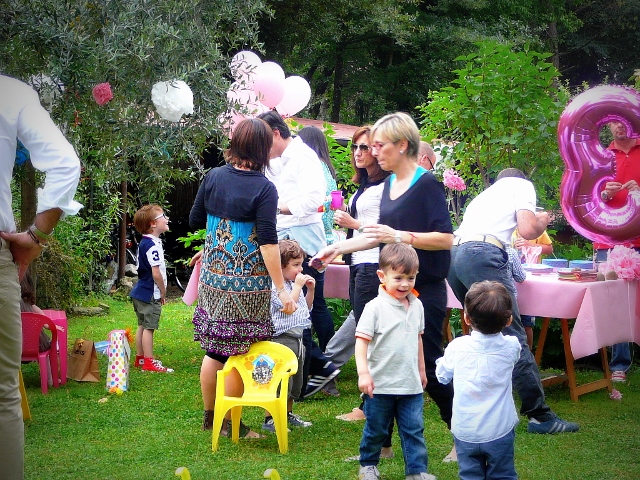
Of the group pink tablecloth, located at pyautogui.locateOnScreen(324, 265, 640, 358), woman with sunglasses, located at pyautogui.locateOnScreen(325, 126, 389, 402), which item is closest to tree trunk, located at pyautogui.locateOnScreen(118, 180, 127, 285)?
pink tablecloth, located at pyautogui.locateOnScreen(324, 265, 640, 358)

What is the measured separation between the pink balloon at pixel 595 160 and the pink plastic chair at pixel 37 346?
3.79 m

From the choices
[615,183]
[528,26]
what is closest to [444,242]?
[615,183]

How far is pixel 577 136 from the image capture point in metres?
5.94

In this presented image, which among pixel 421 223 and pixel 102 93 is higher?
pixel 102 93

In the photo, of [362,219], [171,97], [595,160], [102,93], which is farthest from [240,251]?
[595,160]

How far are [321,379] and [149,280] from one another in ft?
5.85

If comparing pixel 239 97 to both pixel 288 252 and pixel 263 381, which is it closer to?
pixel 288 252

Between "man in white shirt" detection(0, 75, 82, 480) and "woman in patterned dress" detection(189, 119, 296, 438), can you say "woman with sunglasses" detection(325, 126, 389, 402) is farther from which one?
"man in white shirt" detection(0, 75, 82, 480)

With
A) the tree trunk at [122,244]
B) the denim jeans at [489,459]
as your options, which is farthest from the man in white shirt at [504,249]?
the tree trunk at [122,244]

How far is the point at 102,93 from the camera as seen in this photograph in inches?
219

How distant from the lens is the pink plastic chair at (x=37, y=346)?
19.1 feet

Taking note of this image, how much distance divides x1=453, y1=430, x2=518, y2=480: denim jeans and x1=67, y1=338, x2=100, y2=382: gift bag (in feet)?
12.1

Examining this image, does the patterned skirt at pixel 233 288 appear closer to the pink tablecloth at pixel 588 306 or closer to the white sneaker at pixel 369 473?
the white sneaker at pixel 369 473

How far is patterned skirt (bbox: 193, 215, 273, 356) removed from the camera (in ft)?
14.6
